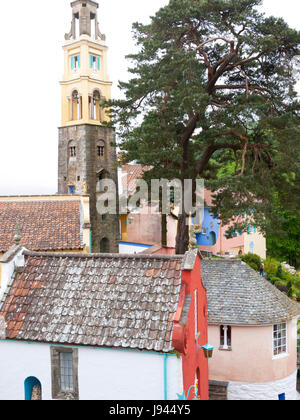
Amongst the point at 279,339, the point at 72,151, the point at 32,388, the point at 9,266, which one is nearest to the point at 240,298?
the point at 279,339

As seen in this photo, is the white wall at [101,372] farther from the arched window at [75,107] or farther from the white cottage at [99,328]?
the arched window at [75,107]

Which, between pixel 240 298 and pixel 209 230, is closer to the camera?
pixel 240 298

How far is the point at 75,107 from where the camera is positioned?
156 ft

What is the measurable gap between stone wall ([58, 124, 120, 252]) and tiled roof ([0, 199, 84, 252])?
47.6ft

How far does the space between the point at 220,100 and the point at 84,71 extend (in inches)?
913

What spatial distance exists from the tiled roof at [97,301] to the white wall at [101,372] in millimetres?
351

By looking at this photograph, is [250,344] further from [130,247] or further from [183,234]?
[130,247]

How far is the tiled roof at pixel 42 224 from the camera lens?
87.7 ft

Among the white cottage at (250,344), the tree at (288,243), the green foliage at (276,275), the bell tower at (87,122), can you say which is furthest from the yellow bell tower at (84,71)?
the white cottage at (250,344)

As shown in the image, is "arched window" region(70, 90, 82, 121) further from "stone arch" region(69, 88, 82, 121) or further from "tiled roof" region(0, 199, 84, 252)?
"tiled roof" region(0, 199, 84, 252)

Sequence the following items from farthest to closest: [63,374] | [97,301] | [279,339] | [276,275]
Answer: [276,275] < [279,339] < [97,301] < [63,374]

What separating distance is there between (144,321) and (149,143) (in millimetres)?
14767

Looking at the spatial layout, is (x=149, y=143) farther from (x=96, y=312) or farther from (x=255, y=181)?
(x=96, y=312)

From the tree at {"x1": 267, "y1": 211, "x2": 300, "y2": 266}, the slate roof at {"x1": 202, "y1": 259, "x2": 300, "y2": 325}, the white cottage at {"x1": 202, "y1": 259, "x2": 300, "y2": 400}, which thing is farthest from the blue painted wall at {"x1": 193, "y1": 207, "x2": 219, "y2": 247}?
the white cottage at {"x1": 202, "y1": 259, "x2": 300, "y2": 400}
